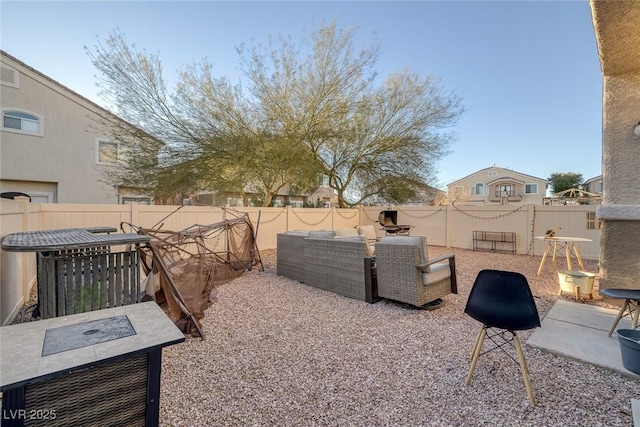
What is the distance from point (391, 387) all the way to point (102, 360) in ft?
6.21

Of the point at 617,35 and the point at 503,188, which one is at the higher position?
the point at 617,35

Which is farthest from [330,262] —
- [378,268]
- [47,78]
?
[47,78]

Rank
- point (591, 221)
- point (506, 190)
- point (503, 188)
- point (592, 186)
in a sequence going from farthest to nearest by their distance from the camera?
1. point (503, 188)
2. point (506, 190)
3. point (592, 186)
4. point (591, 221)

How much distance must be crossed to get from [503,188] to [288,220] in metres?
20.2

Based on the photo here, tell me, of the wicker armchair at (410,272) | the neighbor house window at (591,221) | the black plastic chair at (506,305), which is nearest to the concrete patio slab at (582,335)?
the black plastic chair at (506,305)

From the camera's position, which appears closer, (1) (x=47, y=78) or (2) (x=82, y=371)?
(2) (x=82, y=371)

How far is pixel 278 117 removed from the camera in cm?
878

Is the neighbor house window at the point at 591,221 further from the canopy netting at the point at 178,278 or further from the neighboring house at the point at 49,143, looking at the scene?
the neighboring house at the point at 49,143

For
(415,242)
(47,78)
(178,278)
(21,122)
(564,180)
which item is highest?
(47,78)

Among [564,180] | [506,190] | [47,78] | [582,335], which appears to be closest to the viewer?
[582,335]

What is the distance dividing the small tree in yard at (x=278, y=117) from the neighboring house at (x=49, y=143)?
5.69 feet

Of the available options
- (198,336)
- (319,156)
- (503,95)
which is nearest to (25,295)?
(198,336)

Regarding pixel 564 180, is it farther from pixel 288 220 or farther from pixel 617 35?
pixel 617 35

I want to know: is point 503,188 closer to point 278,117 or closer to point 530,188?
point 530,188
